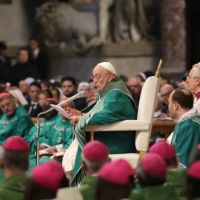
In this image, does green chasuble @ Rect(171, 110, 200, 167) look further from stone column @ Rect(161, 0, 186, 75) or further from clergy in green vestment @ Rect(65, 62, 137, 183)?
stone column @ Rect(161, 0, 186, 75)

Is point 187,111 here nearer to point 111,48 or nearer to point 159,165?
point 159,165

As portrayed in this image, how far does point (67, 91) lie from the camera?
1577 centimetres

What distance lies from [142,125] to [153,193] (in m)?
3.44

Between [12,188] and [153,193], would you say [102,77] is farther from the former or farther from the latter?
[153,193]

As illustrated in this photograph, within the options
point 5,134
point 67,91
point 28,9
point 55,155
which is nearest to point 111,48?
point 28,9

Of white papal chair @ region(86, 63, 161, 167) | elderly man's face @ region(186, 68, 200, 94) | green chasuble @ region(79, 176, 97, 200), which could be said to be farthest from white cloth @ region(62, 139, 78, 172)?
green chasuble @ region(79, 176, 97, 200)

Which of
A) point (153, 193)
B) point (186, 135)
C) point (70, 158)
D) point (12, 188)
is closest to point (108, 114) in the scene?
point (70, 158)

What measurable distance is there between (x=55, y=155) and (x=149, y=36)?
8760 millimetres

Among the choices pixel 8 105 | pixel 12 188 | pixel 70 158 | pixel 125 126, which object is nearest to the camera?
pixel 12 188

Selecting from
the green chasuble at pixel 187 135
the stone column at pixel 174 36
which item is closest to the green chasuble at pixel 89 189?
the green chasuble at pixel 187 135

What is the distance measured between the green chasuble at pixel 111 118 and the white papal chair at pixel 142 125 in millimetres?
66

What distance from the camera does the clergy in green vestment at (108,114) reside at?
10.8 m

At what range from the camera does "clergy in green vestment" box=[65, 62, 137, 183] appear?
10.8 metres

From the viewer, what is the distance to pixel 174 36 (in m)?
19.9
